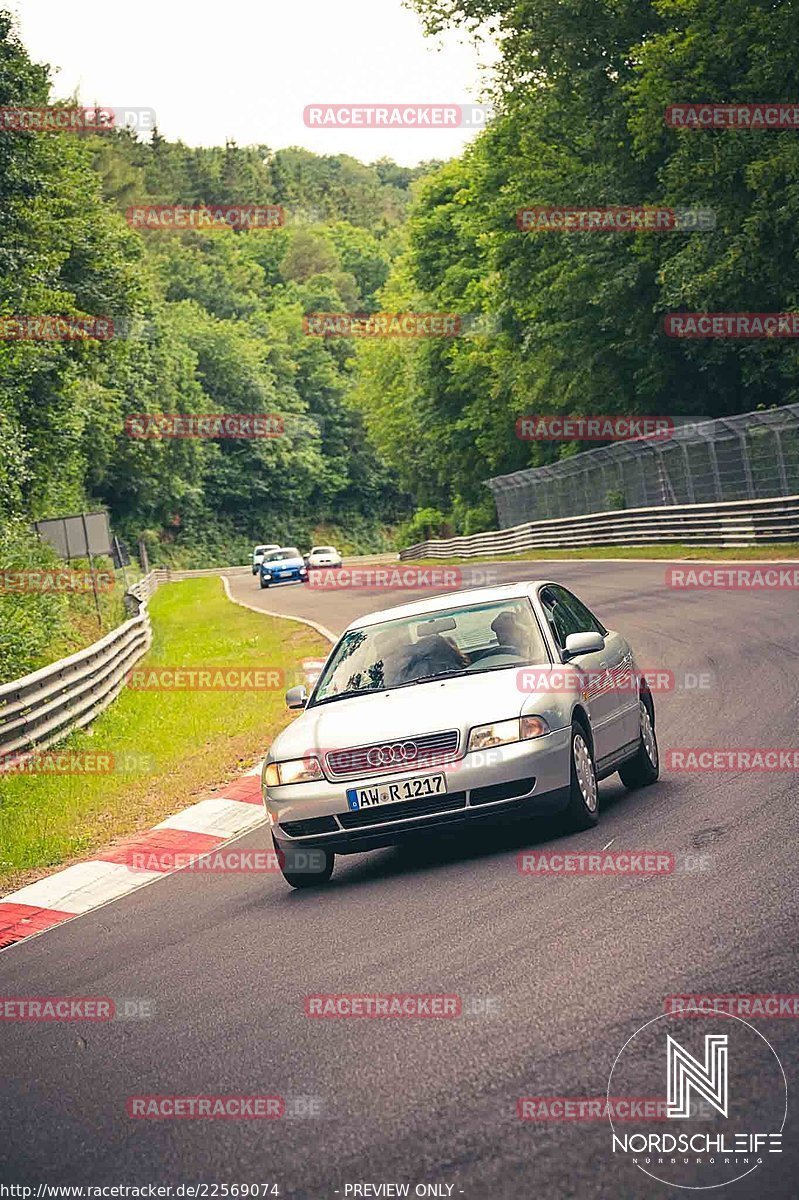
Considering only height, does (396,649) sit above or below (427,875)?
above

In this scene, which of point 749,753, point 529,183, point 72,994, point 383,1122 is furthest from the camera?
point 529,183

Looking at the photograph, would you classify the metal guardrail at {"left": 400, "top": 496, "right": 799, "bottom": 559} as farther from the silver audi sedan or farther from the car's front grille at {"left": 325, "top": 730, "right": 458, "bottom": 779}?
the car's front grille at {"left": 325, "top": 730, "right": 458, "bottom": 779}

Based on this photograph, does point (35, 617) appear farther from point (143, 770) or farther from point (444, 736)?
point (444, 736)

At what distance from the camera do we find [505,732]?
8734mm

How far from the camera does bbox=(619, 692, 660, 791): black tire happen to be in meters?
10.7

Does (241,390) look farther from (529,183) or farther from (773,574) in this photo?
(773,574)

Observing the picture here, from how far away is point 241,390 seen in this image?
12100cm

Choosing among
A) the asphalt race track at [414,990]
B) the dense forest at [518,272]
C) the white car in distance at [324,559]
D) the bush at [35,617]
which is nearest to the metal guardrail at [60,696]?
the bush at [35,617]

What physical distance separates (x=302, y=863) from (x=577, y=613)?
10.0ft

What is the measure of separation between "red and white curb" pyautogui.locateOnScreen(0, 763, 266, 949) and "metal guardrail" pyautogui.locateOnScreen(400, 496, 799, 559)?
20491mm

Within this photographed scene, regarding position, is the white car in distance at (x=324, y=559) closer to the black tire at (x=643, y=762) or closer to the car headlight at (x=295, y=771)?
the black tire at (x=643, y=762)

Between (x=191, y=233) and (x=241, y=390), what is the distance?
50287 millimetres

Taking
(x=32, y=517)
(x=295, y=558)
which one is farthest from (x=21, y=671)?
(x=295, y=558)

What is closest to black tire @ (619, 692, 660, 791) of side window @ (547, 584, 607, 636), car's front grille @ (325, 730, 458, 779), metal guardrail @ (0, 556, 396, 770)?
side window @ (547, 584, 607, 636)
